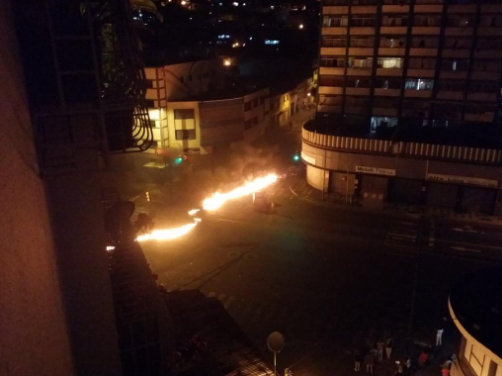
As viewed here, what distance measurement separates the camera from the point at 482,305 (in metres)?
12.6

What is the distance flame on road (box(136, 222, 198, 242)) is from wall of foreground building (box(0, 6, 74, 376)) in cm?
1948

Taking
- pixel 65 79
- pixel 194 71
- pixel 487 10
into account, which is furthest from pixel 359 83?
pixel 65 79

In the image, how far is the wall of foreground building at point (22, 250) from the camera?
4609 millimetres

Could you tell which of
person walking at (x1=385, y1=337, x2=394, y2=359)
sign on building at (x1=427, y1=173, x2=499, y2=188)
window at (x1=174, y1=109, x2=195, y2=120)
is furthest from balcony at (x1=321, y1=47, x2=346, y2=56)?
person walking at (x1=385, y1=337, x2=394, y2=359)

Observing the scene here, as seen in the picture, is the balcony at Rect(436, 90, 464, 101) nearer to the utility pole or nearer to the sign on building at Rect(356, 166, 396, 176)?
the sign on building at Rect(356, 166, 396, 176)

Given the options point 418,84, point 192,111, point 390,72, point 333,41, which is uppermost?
point 333,41

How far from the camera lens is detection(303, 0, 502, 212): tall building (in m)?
29.6

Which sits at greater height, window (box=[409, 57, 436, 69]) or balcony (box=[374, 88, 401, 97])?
window (box=[409, 57, 436, 69])

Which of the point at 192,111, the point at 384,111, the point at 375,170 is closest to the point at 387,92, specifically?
the point at 384,111

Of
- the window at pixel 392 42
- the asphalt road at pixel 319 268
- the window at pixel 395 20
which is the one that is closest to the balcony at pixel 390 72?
the window at pixel 392 42

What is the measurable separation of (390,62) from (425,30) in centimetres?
327

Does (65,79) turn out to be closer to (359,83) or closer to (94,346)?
(94,346)

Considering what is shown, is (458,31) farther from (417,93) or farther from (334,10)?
(334,10)

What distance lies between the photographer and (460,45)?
32469 millimetres
